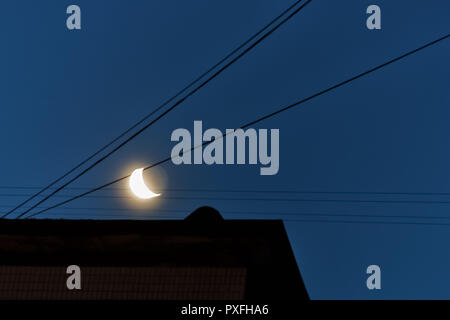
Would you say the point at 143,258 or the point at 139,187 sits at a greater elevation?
the point at 139,187

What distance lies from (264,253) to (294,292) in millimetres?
1546

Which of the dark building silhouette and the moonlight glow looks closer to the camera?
the dark building silhouette

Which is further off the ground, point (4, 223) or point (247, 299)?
point (4, 223)

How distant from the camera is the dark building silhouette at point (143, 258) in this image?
6.74m

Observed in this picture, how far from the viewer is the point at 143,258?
7125 millimetres

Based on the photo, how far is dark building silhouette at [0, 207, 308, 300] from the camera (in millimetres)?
6742

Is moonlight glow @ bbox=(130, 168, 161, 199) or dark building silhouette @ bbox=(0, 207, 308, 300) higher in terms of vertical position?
moonlight glow @ bbox=(130, 168, 161, 199)

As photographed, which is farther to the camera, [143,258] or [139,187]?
[139,187]

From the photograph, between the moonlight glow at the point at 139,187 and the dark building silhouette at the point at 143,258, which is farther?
the moonlight glow at the point at 139,187

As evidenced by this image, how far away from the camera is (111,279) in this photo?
23.1 ft
